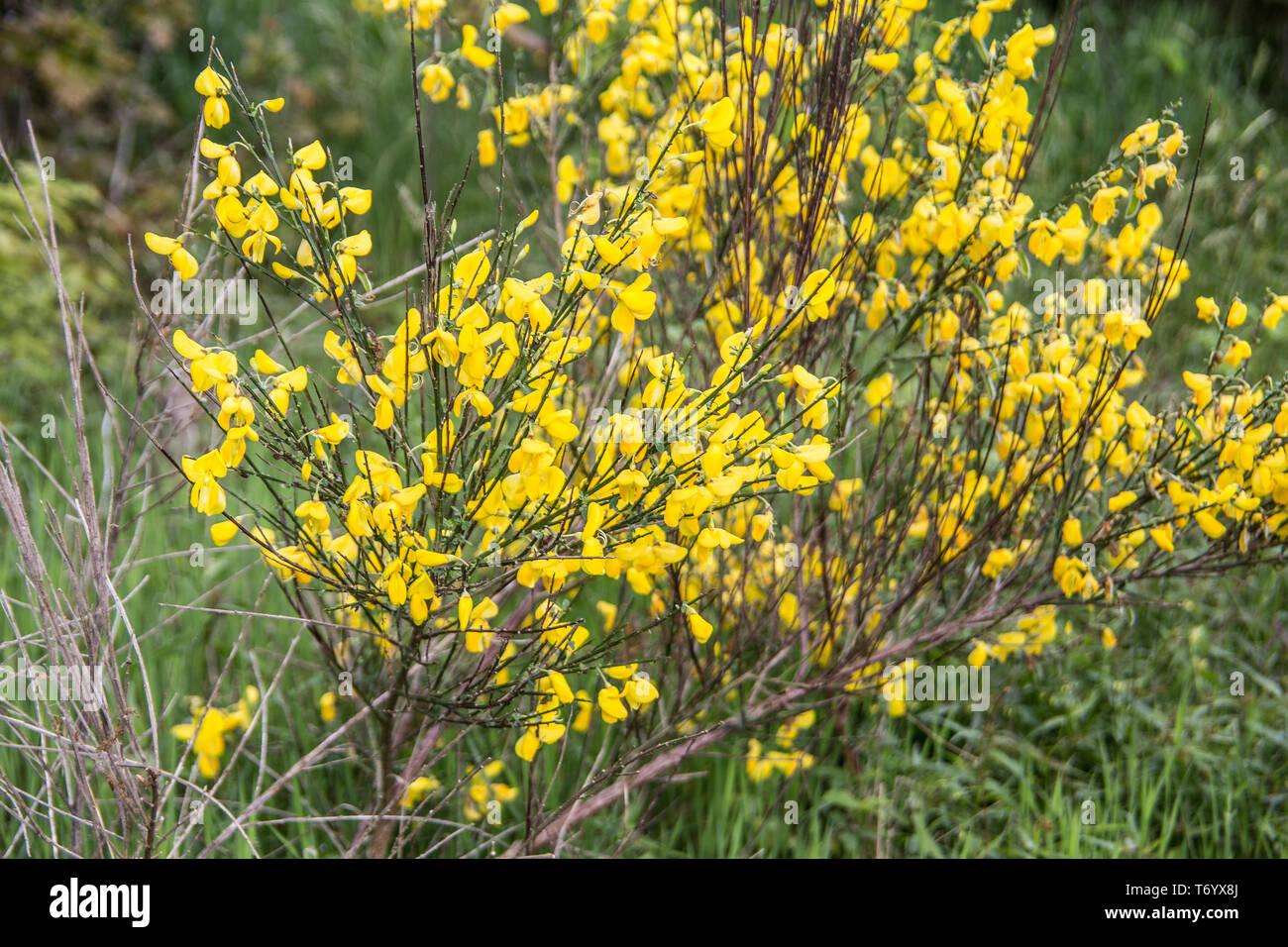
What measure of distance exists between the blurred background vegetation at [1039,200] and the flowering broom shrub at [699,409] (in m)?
0.22

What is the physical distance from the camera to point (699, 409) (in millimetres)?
1477

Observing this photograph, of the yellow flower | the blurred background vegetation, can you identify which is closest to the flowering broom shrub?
the yellow flower

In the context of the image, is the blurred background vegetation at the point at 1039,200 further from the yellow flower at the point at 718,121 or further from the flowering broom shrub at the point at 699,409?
the yellow flower at the point at 718,121

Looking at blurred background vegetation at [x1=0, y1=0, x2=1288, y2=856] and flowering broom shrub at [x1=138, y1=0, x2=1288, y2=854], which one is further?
blurred background vegetation at [x1=0, y1=0, x2=1288, y2=856]

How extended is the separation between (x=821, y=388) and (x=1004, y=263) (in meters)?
0.64

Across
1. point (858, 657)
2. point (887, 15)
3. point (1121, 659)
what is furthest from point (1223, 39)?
point (858, 657)

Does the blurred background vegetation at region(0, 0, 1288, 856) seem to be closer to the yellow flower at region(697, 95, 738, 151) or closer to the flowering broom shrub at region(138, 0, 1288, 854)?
the flowering broom shrub at region(138, 0, 1288, 854)

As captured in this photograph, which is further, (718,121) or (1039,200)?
(1039,200)

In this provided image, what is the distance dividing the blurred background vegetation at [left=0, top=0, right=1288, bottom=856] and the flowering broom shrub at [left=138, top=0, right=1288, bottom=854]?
22cm

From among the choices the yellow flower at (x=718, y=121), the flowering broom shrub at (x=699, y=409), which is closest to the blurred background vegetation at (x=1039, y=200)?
the flowering broom shrub at (x=699, y=409)

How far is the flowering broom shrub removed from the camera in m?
1.49

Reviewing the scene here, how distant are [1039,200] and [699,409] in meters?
3.75

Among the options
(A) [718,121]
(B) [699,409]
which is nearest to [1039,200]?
(A) [718,121]

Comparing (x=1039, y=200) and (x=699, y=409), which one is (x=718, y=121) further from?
(x=1039, y=200)
